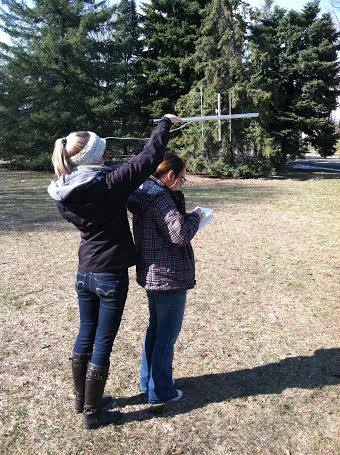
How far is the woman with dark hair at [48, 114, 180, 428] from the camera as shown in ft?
8.02

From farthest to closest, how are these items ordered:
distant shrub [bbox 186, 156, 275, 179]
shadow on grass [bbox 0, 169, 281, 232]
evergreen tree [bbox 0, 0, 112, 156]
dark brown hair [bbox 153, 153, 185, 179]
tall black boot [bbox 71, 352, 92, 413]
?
1. evergreen tree [bbox 0, 0, 112, 156]
2. distant shrub [bbox 186, 156, 275, 179]
3. shadow on grass [bbox 0, 169, 281, 232]
4. tall black boot [bbox 71, 352, 92, 413]
5. dark brown hair [bbox 153, 153, 185, 179]

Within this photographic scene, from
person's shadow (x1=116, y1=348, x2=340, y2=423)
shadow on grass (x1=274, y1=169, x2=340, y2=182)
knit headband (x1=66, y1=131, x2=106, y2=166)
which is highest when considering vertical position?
knit headband (x1=66, y1=131, x2=106, y2=166)

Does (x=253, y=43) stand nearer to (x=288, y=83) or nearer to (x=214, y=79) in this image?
(x=214, y=79)

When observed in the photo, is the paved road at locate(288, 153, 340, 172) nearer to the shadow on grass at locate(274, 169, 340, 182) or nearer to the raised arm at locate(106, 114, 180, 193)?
the shadow on grass at locate(274, 169, 340, 182)

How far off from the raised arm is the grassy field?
152 centimetres

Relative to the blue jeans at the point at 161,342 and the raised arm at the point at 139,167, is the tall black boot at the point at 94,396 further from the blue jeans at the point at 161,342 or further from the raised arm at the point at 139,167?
the raised arm at the point at 139,167

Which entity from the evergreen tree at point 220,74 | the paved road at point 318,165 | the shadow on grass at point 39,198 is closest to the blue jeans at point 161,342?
the shadow on grass at point 39,198

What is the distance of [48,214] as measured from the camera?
10398 mm

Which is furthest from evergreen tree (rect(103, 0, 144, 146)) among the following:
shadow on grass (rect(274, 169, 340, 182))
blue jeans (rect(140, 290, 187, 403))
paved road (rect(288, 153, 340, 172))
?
blue jeans (rect(140, 290, 187, 403))

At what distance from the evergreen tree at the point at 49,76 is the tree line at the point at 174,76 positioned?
54 millimetres

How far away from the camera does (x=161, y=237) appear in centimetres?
274

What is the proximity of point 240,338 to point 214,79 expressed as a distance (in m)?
17.0

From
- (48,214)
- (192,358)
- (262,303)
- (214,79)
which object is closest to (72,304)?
(192,358)

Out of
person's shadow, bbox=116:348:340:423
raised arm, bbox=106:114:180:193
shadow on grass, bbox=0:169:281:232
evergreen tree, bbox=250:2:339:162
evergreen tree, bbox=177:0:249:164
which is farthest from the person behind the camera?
evergreen tree, bbox=250:2:339:162
